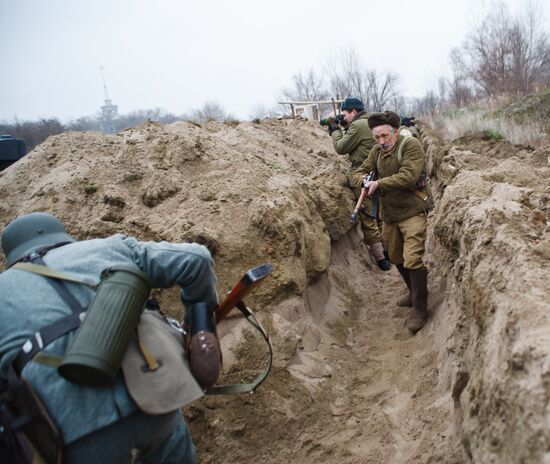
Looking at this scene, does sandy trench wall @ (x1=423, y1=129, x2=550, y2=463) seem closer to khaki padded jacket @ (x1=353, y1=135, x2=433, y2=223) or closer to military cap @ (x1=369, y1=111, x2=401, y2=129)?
khaki padded jacket @ (x1=353, y1=135, x2=433, y2=223)

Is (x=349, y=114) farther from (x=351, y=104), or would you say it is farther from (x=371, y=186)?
(x=371, y=186)

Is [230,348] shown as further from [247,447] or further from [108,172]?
[108,172]

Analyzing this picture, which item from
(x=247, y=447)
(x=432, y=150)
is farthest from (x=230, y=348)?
(x=432, y=150)

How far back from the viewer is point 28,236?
2.23 metres

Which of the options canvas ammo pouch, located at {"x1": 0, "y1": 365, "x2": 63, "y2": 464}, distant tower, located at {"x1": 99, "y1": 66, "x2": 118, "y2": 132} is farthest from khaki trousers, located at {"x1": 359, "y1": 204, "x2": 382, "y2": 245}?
distant tower, located at {"x1": 99, "y1": 66, "x2": 118, "y2": 132}

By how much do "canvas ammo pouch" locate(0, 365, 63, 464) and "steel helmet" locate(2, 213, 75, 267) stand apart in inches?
25.5

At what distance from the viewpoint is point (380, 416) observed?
324 centimetres

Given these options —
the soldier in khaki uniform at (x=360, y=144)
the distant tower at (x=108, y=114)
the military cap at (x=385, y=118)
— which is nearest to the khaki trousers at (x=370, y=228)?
the soldier in khaki uniform at (x=360, y=144)

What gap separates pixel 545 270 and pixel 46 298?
229cm

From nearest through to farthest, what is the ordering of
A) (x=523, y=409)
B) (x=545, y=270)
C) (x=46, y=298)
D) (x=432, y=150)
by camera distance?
(x=523, y=409)
(x=46, y=298)
(x=545, y=270)
(x=432, y=150)

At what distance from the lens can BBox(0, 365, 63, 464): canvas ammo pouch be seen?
1742mm

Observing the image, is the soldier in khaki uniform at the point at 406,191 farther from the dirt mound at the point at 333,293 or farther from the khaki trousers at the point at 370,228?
the khaki trousers at the point at 370,228

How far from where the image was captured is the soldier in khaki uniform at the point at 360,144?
19.7 feet

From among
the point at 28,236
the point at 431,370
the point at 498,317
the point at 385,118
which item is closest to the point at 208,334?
the point at 28,236
